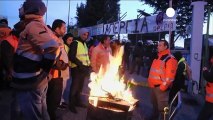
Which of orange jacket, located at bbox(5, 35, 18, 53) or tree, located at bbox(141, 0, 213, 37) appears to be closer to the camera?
orange jacket, located at bbox(5, 35, 18, 53)

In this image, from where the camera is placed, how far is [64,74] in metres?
6.88

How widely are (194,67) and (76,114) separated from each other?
17.7ft

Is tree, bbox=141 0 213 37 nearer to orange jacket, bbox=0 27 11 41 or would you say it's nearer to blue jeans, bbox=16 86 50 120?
orange jacket, bbox=0 27 11 41

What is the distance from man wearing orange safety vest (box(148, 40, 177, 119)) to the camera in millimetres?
7180

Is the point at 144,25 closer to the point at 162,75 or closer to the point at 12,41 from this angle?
the point at 12,41

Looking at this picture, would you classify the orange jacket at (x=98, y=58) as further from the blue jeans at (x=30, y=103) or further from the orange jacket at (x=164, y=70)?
the blue jeans at (x=30, y=103)

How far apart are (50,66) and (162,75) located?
11.5 ft

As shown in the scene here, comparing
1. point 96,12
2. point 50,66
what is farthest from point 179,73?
point 96,12

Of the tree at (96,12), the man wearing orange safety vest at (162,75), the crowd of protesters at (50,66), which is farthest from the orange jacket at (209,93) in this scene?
the tree at (96,12)

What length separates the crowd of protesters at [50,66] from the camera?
4.24 metres

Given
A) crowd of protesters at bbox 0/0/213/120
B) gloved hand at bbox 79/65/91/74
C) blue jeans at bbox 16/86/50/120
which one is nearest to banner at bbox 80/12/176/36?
crowd of protesters at bbox 0/0/213/120

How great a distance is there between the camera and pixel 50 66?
430 cm

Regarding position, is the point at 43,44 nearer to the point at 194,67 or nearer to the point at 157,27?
the point at 194,67

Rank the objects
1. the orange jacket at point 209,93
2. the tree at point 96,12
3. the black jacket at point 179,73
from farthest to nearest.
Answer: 1. the tree at point 96,12
2. the black jacket at point 179,73
3. the orange jacket at point 209,93
